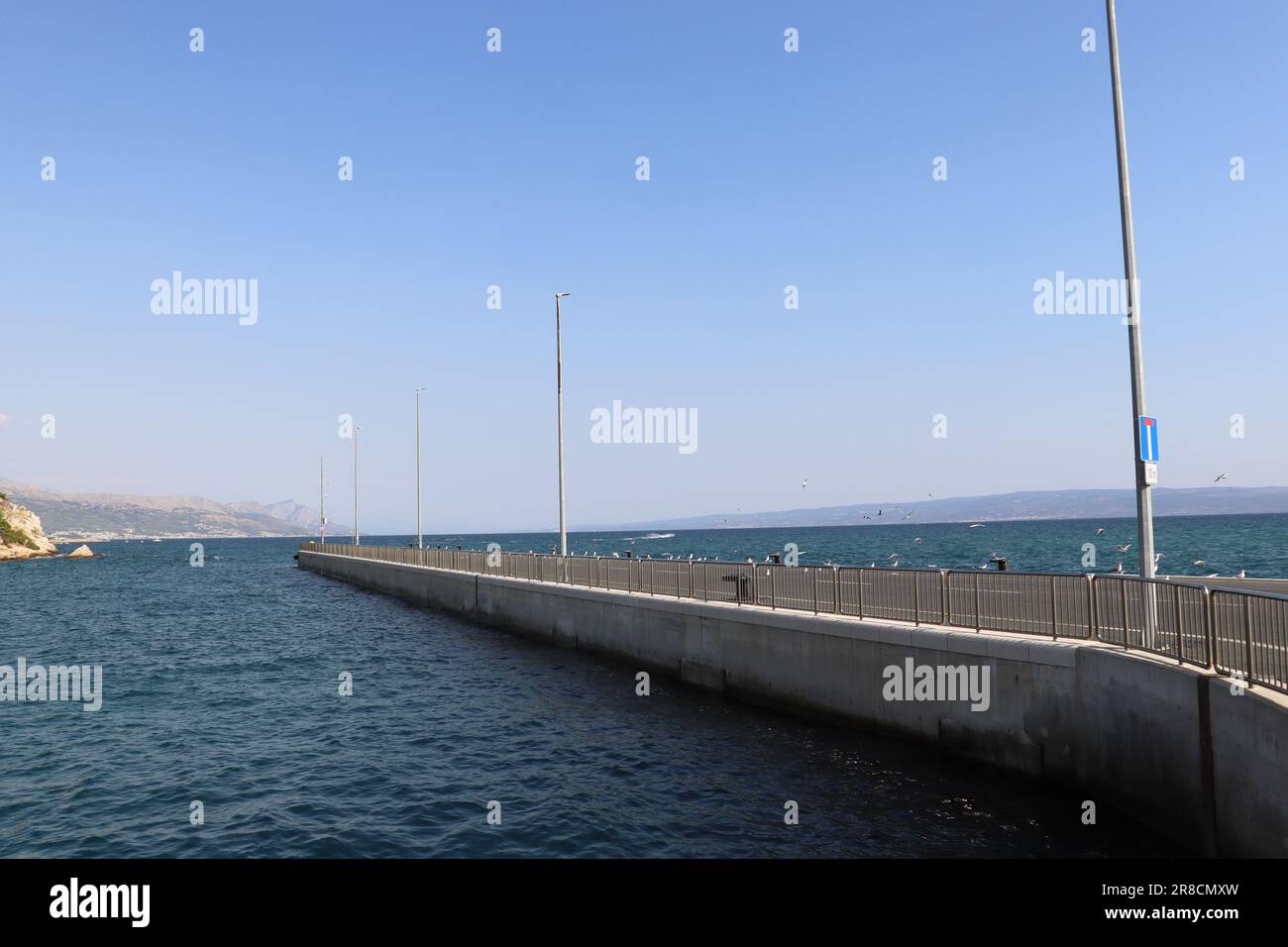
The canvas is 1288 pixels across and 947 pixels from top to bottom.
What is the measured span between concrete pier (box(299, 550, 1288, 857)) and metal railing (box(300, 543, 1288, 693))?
13.8 inches

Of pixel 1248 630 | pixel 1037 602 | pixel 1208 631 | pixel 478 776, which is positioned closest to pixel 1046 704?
pixel 1037 602

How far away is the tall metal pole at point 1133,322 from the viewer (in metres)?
12.8

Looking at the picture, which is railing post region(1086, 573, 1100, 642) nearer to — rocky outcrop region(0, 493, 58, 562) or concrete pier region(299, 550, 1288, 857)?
concrete pier region(299, 550, 1288, 857)

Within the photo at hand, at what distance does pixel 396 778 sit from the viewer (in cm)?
1499

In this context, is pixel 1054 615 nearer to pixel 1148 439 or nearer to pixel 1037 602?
pixel 1037 602

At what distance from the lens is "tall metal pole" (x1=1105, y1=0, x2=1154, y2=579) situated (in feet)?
41.9

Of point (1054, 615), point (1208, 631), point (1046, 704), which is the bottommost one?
point (1046, 704)

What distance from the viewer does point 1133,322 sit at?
42.8ft

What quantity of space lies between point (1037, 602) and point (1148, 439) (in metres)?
3.05

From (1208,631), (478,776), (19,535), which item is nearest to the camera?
(1208,631)

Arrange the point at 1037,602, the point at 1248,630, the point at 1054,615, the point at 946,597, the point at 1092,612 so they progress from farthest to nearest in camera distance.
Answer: the point at 946,597 < the point at 1037,602 < the point at 1054,615 < the point at 1092,612 < the point at 1248,630
